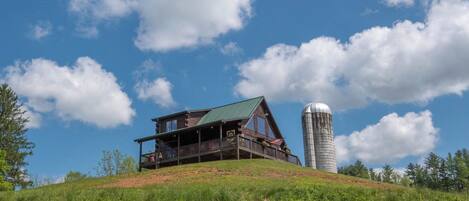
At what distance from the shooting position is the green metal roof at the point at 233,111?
1666 inches

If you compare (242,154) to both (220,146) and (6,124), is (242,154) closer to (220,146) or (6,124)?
(220,146)

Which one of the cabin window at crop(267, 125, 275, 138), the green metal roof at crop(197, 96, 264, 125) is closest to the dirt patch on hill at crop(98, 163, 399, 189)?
the green metal roof at crop(197, 96, 264, 125)

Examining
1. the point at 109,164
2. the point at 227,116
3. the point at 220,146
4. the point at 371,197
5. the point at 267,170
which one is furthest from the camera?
the point at 109,164

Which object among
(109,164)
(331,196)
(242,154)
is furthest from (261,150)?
(109,164)

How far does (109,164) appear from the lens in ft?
193

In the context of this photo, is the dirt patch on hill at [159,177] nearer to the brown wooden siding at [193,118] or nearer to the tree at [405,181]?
the brown wooden siding at [193,118]

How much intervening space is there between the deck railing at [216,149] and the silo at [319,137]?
200 inches

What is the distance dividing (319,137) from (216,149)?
45.8ft

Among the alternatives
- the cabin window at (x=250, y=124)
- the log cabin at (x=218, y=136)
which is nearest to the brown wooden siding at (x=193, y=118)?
the log cabin at (x=218, y=136)

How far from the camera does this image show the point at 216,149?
38.6 meters

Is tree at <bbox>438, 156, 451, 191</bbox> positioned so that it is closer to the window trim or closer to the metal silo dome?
the metal silo dome

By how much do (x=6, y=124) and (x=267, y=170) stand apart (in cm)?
3504

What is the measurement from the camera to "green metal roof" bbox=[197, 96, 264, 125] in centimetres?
4231

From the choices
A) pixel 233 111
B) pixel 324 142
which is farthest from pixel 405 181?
pixel 233 111
